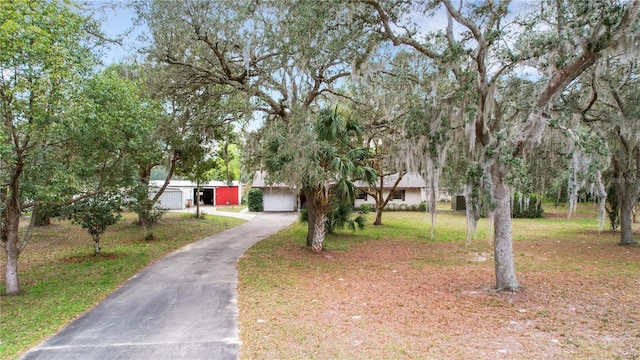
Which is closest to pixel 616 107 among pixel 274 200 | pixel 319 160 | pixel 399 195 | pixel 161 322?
pixel 319 160

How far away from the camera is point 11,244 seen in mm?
7402

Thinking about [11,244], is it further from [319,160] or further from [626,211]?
[626,211]

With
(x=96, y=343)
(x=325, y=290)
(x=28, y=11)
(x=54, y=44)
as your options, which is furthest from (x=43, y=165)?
(x=325, y=290)

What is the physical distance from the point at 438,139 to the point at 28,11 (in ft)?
23.8

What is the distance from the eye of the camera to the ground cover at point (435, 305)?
182 inches

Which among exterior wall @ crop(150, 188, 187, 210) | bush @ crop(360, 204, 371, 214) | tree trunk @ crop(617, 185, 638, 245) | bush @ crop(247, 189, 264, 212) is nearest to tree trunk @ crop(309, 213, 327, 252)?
tree trunk @ crop(617, 185, 638, 245)

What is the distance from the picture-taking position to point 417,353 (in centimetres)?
445

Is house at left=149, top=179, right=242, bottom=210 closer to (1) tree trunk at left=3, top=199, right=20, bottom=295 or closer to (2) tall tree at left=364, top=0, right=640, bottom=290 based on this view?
(1) tree trunk at left=3, top=199, right=20, bottom=295

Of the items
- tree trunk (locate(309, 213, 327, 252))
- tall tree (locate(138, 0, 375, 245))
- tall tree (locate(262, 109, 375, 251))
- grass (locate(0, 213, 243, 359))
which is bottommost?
grass (locate(0, 213, 243, 359))

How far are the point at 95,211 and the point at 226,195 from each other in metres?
29.1

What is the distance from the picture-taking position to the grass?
5652 millimetres

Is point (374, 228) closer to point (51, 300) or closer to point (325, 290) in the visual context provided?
point (325, 290)

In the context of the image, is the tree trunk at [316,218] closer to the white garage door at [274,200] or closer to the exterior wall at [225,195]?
the white garage door at [274,200]

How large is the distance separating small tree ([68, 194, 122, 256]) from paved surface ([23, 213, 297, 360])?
233 centimetres
